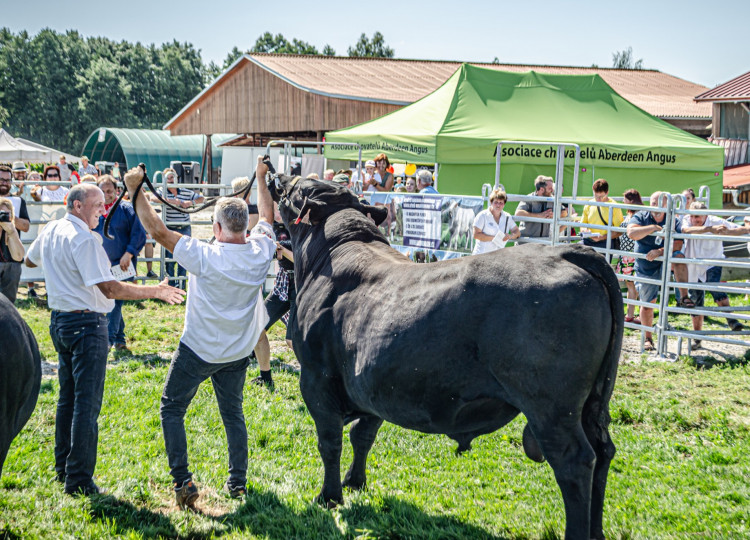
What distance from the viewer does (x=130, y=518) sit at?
14.9ft

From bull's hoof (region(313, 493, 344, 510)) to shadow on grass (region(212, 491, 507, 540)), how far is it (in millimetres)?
84

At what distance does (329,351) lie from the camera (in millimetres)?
4516

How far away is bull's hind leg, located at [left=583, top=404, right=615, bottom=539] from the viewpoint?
3.81 meters

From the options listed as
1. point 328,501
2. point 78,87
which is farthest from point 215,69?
point 328,501

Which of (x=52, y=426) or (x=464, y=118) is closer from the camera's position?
(x=52, y=426)

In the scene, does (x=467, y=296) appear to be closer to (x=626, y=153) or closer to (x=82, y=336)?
(x=82, y=336)

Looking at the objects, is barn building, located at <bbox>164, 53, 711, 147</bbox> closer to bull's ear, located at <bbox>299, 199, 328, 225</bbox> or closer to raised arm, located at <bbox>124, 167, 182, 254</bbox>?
bull's ear, located at <bbox>299, 199, 328, 225</bbox>

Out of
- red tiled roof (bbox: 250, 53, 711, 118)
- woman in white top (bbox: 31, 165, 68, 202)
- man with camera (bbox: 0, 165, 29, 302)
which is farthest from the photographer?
red tiled roof (bbox: 250, 53, 711, 118)

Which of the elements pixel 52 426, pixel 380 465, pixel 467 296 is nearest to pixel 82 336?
pixel 52 426

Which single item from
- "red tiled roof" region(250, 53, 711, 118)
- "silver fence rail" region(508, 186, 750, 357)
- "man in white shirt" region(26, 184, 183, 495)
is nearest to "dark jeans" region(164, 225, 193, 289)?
"silver fence rail" region(508, 186, 750, 357)

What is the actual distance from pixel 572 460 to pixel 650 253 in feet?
20.9

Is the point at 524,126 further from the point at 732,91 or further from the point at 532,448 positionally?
the point at 732,91

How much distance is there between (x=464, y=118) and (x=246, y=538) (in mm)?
11755

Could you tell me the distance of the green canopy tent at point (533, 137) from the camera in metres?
14.2
